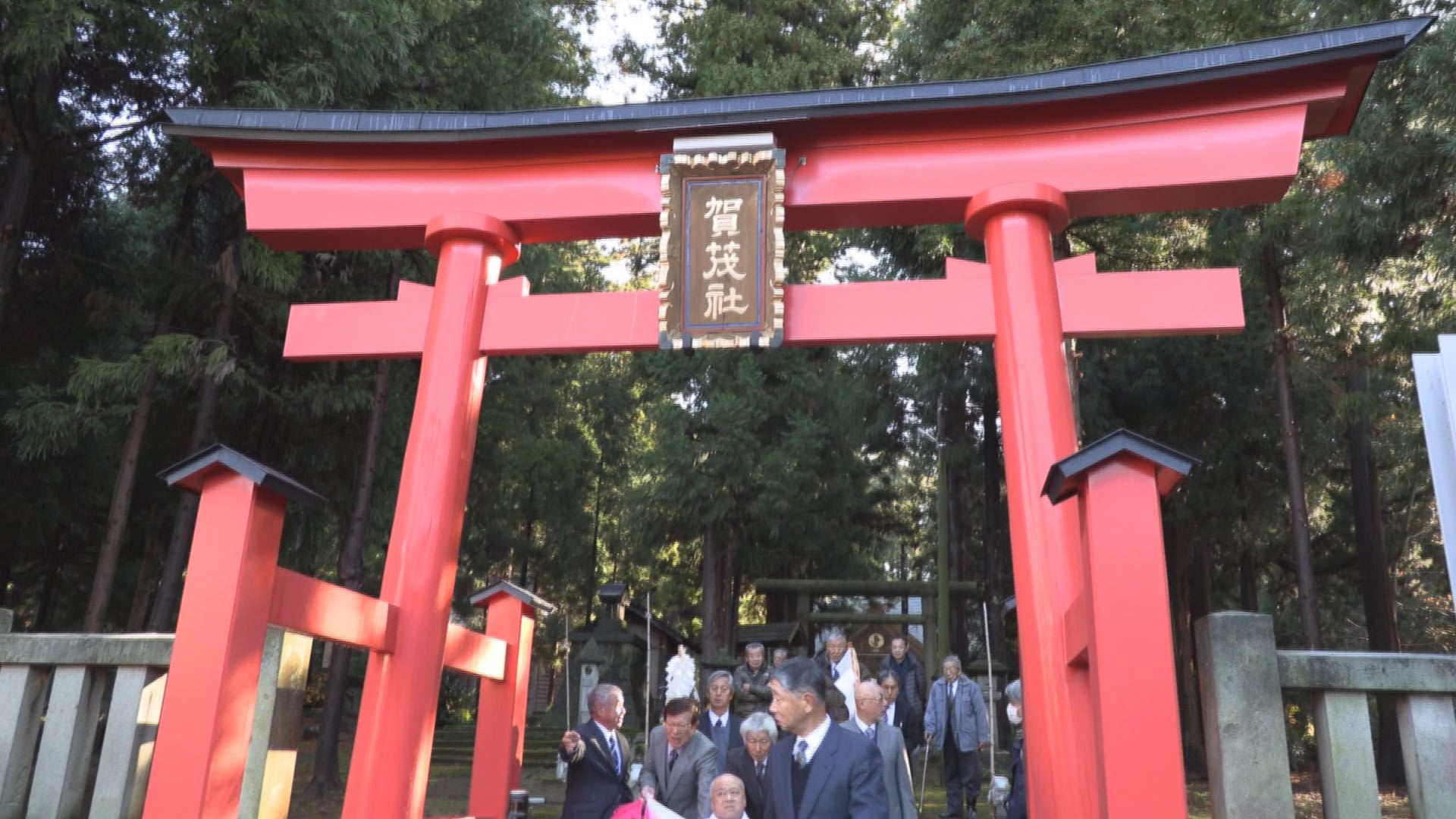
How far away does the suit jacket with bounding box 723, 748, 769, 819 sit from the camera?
15.5 ft

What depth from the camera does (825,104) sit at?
579cm

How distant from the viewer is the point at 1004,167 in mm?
5797

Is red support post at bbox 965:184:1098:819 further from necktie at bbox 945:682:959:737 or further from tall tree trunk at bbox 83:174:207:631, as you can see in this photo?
tall tree trunk at bbox 83:174:207:631

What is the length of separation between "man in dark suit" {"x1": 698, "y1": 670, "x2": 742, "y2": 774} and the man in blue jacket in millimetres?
2953

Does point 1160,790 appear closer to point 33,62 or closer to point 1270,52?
point 1270,52

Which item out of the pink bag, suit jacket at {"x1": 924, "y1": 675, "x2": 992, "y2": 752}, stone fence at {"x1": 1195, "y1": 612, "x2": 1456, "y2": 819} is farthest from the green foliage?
the pink bag

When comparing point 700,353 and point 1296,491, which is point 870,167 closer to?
point 1296,491

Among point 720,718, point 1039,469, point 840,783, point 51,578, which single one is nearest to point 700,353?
point 51,578

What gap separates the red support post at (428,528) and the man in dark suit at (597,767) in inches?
30.9

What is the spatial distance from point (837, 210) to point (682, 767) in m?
3.25

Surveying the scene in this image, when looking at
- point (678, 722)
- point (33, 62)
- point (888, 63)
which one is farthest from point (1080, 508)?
point (888, 63)

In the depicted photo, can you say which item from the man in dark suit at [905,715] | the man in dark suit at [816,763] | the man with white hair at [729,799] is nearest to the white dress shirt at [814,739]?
the man in dark suit at [816,763]

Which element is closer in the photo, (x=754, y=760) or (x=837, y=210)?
(x=754, y=760)

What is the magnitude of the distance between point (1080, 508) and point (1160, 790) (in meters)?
0.88
